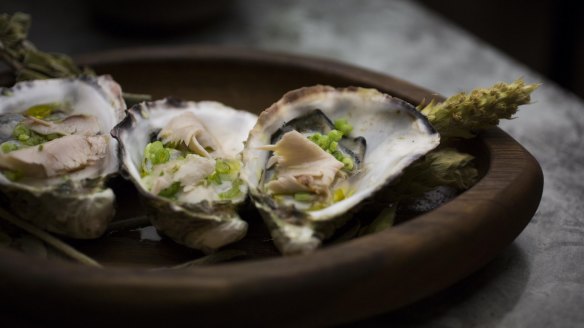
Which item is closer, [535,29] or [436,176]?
[436,176]

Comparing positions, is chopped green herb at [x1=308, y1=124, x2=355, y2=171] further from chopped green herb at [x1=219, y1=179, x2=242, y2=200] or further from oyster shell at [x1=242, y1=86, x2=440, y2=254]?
chopped green herb at [x1=219, y1=179, x2=242, y2=200]

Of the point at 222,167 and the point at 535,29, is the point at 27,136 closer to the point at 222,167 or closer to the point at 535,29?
the point at 222,167

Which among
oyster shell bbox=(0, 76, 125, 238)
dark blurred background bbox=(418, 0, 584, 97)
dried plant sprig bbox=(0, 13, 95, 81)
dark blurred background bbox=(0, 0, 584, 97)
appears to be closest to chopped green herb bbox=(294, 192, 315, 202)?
oyster shell bbox=(0, 76, 125, 238)

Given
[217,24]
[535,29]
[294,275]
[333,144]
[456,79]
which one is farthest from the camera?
[535,29]

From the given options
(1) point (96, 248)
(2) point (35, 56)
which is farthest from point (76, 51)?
(1) point (96, 248)

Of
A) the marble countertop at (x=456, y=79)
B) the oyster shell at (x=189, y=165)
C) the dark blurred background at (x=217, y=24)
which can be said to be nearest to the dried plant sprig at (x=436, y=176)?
the marble countertop at (x=456, y=79)

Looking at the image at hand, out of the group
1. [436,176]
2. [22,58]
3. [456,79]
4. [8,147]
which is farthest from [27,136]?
[456,79]
